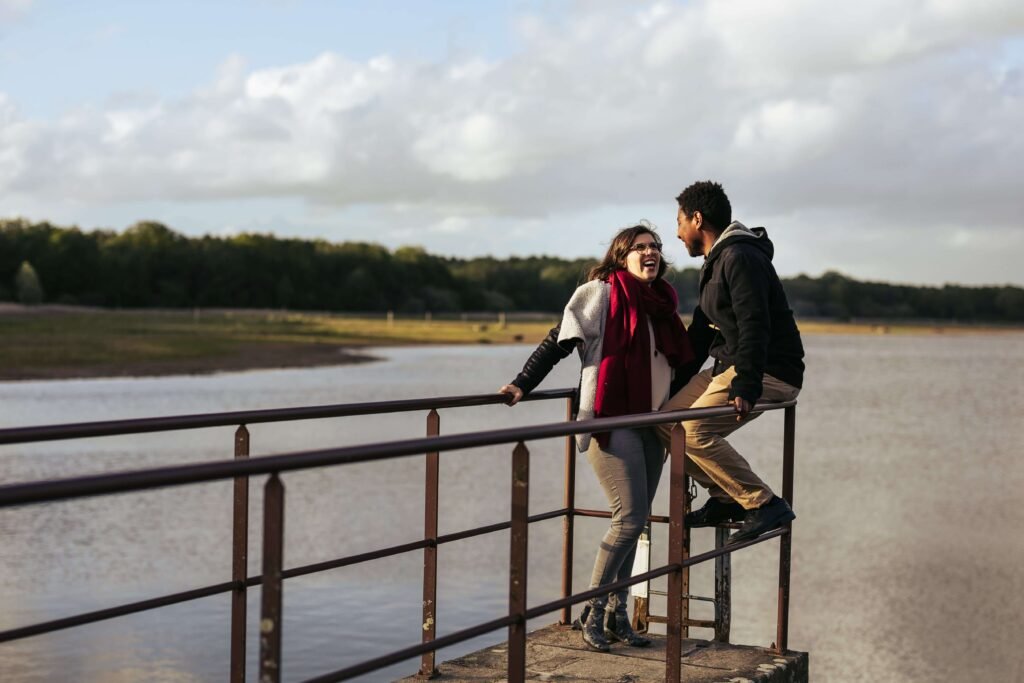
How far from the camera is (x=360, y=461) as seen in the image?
258 cm

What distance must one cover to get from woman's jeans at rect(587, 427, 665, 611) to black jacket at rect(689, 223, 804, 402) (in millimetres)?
381

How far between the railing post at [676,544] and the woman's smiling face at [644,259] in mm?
592

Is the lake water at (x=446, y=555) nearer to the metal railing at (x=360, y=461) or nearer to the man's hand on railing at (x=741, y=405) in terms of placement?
the metal railing at (x=360, y=461)

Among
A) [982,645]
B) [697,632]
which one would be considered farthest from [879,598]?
[697,632]

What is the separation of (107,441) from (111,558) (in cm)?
1192

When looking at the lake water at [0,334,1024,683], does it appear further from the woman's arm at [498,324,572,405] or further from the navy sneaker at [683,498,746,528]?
the woman's arm at [498,324,572,405]

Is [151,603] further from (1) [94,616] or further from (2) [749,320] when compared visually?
(2) [749,320]

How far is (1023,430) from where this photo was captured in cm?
3666

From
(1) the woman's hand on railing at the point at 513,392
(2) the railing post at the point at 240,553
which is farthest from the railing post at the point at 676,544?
(2) the railing post at the point at 240,553

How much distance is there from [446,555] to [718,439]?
36.1ft

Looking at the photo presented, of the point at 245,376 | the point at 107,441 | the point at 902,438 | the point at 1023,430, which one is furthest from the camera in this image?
the point at 245,376

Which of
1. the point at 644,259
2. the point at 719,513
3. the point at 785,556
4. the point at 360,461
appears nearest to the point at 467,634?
the point at 360,461

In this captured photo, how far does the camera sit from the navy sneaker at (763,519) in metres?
4.61

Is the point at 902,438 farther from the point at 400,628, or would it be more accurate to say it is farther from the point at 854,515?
the point at 400,628
